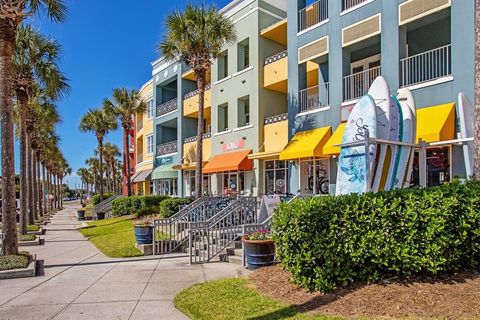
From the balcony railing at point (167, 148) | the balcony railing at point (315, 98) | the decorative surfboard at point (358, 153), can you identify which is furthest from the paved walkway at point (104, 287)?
the balcony railing at point (167, 148)

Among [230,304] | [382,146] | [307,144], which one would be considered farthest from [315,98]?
[230,304]

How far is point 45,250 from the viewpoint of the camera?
1552cm

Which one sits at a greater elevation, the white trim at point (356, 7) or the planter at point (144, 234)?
the white trim at point (356, 7)

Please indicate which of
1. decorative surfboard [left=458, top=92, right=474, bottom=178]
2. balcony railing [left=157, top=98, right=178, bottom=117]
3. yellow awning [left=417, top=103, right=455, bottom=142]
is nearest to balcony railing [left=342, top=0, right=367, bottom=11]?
yellow awning [left=417, top=103, right=455, bottom=142]

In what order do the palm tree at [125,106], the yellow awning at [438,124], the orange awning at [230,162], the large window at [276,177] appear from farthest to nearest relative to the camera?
the palm tree at [125,106] < the orange awning at [230,162] < the large window at [276,177] < the yellow awning at [438,124]

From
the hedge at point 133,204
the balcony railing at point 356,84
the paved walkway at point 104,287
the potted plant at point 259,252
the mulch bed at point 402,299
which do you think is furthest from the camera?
the hedge at point 133,204

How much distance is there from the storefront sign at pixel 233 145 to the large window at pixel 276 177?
2.39m

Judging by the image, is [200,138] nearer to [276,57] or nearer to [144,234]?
[276,57]

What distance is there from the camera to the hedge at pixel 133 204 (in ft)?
96.1

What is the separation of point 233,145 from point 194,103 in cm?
732

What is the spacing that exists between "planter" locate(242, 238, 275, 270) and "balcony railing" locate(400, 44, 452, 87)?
9964mm

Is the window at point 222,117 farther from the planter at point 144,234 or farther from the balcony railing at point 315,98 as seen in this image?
the planter at point 144,234

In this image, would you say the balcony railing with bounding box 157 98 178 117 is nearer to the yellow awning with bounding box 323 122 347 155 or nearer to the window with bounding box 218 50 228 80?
the window with bounding box 218 50 228 80

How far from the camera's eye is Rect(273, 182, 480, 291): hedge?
6355mm
